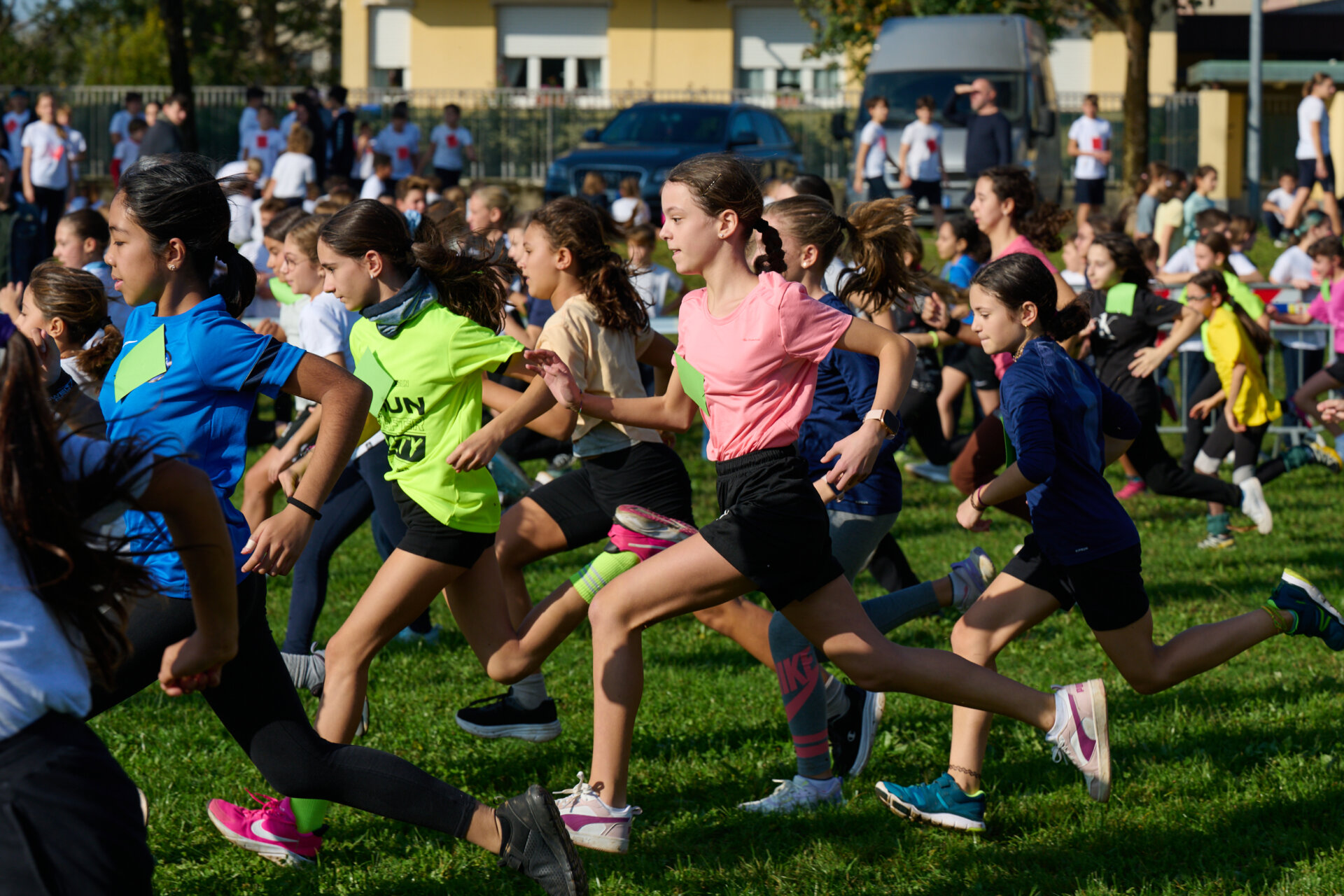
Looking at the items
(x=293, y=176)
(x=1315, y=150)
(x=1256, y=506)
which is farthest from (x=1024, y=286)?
(x=1315, y=150)

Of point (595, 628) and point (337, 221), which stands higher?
point (337, 221)

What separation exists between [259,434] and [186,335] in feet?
24.1

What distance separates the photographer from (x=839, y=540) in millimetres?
4922

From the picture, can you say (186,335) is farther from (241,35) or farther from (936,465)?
(241,35)

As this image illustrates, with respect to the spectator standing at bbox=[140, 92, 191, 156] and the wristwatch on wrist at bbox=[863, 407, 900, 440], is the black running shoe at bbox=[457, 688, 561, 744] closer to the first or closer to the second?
the wristwatch on wrist at bbox=[863, 407, 900, 440]

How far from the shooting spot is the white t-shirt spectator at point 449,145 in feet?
71.3

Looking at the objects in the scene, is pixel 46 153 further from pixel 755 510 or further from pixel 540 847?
pixel 540 847

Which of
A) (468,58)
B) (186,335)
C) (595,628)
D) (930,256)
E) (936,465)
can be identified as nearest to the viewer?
(186,335)

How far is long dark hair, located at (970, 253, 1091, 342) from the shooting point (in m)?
4.38

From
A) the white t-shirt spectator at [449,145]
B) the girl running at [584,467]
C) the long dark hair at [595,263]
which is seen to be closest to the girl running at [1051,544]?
the girl running at [584,467]

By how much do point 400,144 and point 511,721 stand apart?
1720 centimetres

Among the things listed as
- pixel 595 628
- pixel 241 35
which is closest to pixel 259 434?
pixel 595 628

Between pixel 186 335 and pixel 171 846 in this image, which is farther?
pixel 171 846

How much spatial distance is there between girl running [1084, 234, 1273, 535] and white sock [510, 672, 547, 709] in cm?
427
